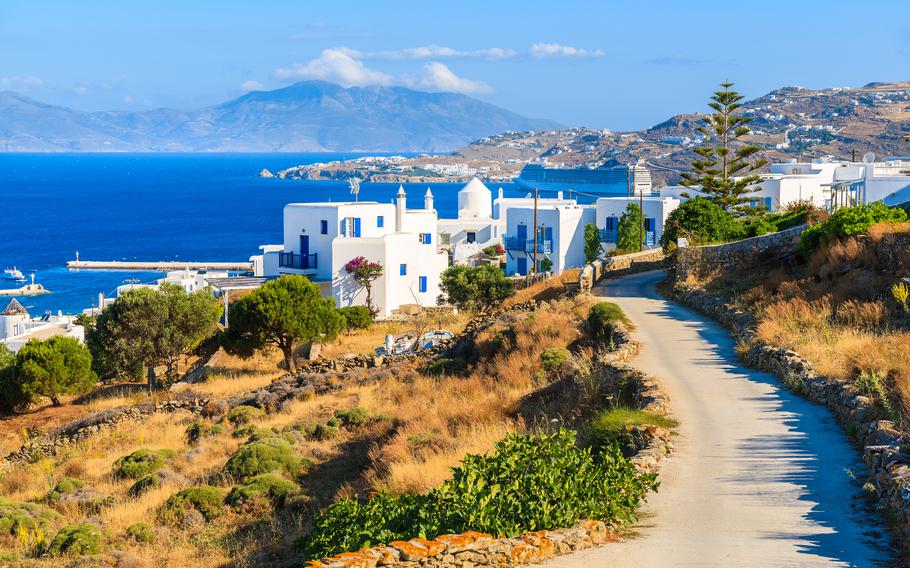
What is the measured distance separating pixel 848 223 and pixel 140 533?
14651 millimetres

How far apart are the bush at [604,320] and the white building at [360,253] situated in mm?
23797

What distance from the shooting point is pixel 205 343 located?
33875 millimetres

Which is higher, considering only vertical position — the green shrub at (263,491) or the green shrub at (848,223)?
the green shrub at (848,223)

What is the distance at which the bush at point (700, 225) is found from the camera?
3028cm

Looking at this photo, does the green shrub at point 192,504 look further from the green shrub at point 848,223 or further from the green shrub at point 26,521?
the green shrub at point 848,223

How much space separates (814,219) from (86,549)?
76.6 feet

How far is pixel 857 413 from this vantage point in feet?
37.3

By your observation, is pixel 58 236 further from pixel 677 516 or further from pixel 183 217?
pixel 677 516

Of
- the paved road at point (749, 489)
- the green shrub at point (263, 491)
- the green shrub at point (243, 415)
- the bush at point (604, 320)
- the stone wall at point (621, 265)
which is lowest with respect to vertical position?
the green shrub at point (243, 415)

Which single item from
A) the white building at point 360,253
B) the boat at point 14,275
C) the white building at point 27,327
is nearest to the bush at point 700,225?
the white building at point 360,253

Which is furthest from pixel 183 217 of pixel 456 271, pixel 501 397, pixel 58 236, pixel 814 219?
pixel 501 397

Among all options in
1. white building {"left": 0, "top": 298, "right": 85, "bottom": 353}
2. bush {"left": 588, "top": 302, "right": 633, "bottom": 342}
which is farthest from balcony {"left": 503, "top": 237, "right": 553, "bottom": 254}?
bush {"left": 588, "top": 302, "right": 633, "bottom": 342}

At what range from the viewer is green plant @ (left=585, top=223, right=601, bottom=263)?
166 ft

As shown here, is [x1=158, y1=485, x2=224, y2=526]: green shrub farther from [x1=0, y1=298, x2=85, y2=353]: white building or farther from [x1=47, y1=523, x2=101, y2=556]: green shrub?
[x1=0, y1=298, x2=85, y2=353]: white building
